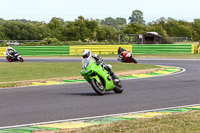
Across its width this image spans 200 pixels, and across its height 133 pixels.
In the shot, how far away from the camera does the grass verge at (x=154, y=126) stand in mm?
7039

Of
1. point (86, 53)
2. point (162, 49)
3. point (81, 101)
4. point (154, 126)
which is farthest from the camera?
point (162, 49)

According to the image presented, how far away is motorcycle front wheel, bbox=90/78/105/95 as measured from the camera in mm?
12087

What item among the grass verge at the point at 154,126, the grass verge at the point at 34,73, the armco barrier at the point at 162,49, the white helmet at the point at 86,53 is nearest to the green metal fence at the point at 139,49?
the armco barrier at the point at 162,49

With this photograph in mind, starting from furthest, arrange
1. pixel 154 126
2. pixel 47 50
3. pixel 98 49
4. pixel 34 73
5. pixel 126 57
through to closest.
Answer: pixel 47 50
pixel 98 49
pixel 126 57
pixel 34 73
pixel 154 126

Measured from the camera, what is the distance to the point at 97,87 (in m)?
12.2

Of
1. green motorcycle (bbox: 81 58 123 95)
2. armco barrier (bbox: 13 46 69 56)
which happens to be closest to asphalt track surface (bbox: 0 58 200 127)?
green motorcycle (bbox: 81 58 123 95)

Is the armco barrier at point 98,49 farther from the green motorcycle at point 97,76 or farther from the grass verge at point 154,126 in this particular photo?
the grass verge at point 154,126

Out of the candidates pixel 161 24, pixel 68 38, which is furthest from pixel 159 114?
pixel 161 24

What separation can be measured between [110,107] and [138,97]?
2.01m

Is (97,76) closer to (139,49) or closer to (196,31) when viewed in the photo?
(139,49)

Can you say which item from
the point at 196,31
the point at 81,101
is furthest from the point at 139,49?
the point at 196,31

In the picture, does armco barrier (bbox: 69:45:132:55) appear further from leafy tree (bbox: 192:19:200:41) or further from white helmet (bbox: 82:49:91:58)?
leafy tree (bbox: 192:19:200:41)

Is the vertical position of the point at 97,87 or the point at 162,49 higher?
the point at 97,87

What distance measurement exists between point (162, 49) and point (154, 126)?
112 feet
